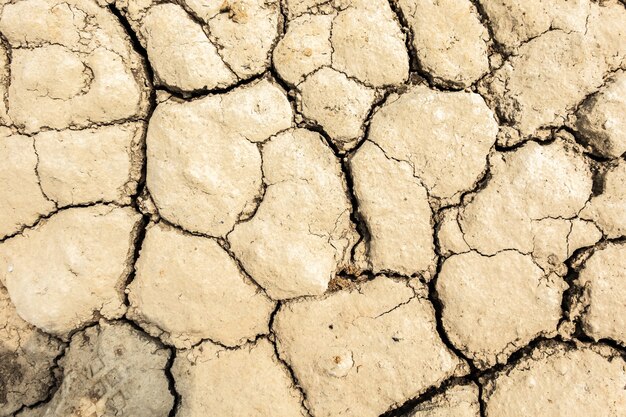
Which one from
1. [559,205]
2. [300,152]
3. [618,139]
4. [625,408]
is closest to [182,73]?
[300,152]

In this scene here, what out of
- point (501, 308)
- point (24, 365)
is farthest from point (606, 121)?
point (24, 365)

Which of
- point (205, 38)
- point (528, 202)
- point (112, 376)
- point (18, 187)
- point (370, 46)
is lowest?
point (112, 376)

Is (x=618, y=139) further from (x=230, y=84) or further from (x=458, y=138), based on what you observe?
(x=230, y=84)

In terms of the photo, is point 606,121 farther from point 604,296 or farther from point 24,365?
point 24,365

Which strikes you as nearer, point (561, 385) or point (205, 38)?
point (561, 385)

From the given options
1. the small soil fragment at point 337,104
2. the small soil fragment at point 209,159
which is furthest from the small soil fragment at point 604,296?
the small soil fragment at point 209,159

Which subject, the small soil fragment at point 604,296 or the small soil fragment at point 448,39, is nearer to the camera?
the small soil fragment at point 604,296

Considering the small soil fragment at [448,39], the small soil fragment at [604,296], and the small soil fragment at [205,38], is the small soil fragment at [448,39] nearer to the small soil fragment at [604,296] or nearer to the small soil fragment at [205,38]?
the small soil fragment at [205,38]
